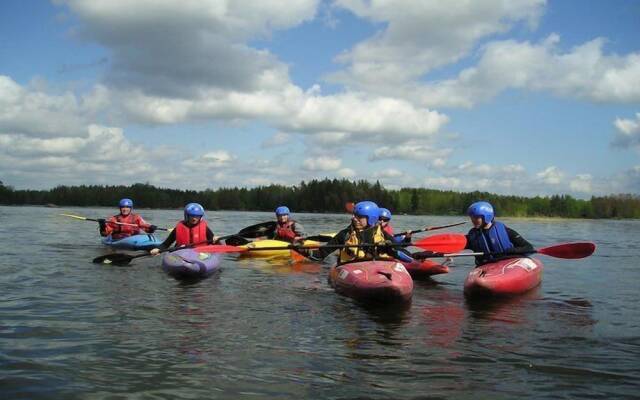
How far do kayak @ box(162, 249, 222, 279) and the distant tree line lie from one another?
86966 mm

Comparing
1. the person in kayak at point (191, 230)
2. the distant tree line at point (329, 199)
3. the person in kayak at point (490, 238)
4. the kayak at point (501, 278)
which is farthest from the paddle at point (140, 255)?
the distant tree line at point (329, 199)

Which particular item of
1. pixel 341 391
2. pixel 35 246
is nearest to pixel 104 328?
pixel 341 391

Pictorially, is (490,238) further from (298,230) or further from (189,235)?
(298,230)

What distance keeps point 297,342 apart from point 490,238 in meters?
5.37

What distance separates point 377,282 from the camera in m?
8.96

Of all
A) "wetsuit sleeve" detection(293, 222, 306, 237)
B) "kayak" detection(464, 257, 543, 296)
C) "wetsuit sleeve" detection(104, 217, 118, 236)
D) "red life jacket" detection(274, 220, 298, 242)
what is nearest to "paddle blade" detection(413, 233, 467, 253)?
"kayak" detection(464, 257, 543, 296)

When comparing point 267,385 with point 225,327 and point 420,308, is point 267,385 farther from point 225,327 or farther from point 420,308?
point 420,308

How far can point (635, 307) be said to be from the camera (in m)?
9.95

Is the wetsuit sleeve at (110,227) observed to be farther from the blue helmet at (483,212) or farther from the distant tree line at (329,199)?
the distant tree line at (329,199)

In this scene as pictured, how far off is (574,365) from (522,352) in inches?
25.2

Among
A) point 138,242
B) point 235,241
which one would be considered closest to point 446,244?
point 235,241

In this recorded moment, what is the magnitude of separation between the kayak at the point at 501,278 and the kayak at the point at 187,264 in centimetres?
569

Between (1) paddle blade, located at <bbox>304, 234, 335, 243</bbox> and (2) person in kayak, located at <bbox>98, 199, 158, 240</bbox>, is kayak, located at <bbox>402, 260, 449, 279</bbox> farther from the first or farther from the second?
(2) person in kayak, located at <bbox>98, 199, 158, 240</bbox>

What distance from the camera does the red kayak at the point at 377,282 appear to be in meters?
8.95
